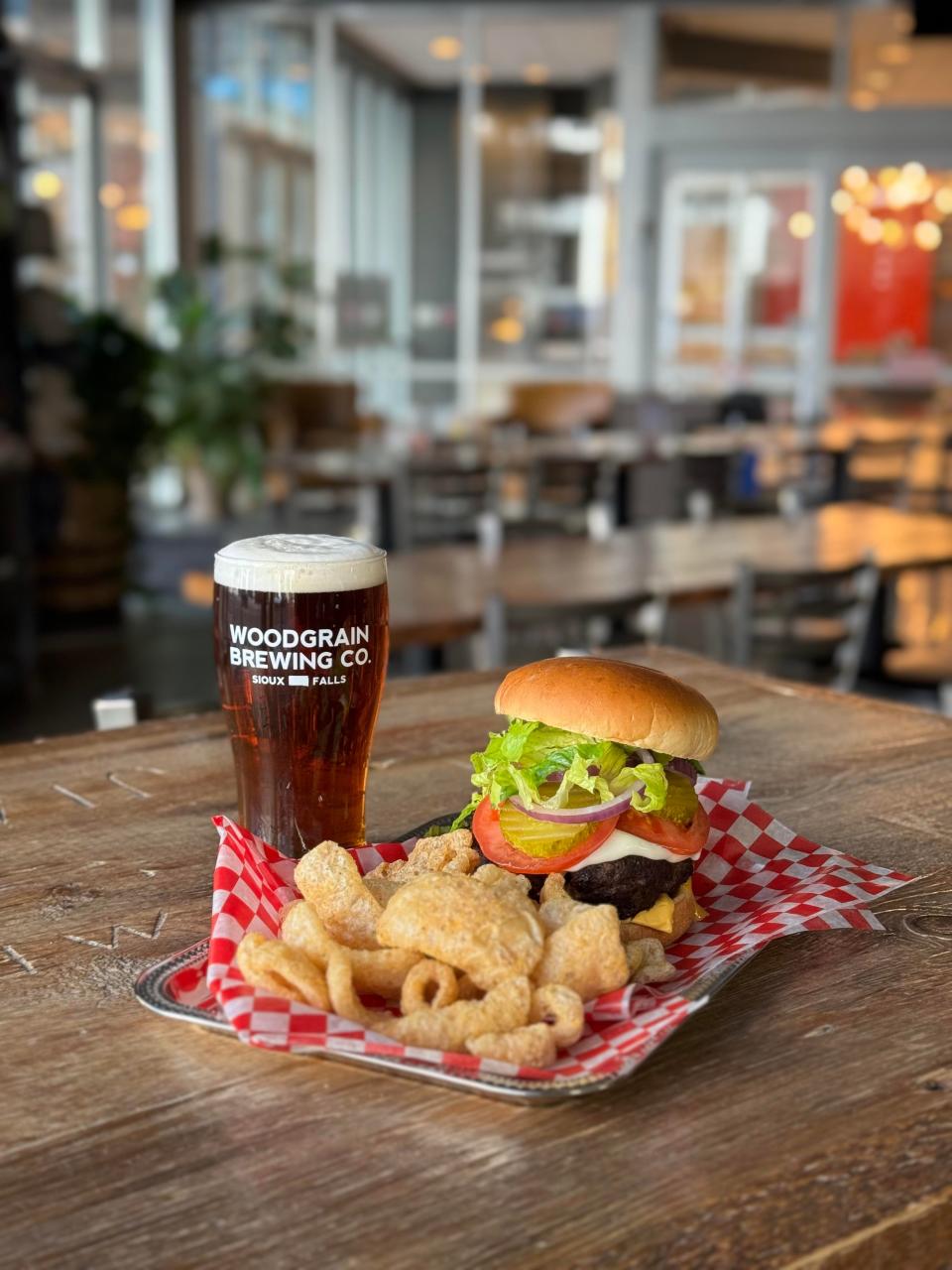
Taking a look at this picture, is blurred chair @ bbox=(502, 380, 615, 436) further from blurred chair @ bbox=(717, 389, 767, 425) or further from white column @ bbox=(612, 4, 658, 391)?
blurred chair @ bbox=(717, 389, 767, 425)

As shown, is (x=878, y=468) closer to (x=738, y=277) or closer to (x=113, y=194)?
(x=738, y=277)

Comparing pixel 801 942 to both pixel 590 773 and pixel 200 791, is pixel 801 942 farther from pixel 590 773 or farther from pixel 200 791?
pixel 200 791

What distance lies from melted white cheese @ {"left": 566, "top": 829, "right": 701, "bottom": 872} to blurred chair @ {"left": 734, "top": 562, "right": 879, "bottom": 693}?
241 cm

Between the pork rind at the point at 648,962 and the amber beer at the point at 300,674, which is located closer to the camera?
the pork rind at the point at 648,962

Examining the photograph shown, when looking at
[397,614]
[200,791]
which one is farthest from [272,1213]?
[397,614]

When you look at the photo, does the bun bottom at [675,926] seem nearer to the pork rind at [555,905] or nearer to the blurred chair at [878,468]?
the pork rind at [555,905]

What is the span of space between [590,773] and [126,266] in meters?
8.71

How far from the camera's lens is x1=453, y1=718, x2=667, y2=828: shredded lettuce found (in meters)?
0.88

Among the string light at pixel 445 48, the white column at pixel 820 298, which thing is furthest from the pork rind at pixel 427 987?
the string light at pixel 445 48

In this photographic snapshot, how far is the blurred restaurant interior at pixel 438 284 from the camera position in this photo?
6.27 meters

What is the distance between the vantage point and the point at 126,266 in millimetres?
8977

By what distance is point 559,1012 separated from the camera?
2.41 ft

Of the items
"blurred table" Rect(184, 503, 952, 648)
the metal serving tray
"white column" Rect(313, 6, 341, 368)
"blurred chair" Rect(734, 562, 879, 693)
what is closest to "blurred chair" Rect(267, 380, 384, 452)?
"white column" Rect(313, 6, 341, 368)

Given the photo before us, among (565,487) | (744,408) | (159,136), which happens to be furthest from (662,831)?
(159,136)
